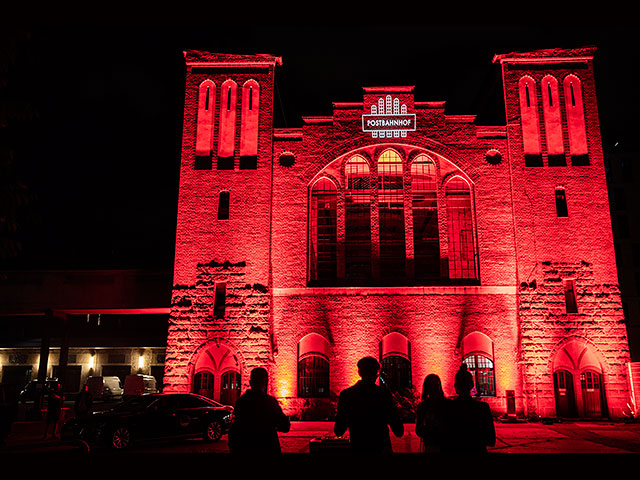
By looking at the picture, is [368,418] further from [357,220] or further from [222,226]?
[357,220]

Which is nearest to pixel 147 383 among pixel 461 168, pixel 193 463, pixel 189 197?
pixel 189 197

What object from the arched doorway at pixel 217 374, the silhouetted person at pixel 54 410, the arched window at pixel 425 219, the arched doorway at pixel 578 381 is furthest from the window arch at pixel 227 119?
the arched doorway at pixel 578 381

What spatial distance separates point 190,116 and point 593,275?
1864cm

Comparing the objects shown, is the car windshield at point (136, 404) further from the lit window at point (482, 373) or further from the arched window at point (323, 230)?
the lit window at point (482, 373)

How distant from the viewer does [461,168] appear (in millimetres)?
24141

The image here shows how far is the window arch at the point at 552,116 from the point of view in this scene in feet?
78.9

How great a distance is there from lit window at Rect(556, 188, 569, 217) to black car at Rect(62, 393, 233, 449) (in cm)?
1592

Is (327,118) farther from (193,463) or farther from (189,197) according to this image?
(193,463)

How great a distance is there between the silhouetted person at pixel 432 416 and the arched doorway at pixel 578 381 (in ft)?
56.5

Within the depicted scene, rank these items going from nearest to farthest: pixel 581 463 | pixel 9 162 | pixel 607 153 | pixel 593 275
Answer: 1. pixel 581 463
2. pixel 9 162
3. pixel 593 275
4. pixel 607 153

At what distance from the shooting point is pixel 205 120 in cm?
2492

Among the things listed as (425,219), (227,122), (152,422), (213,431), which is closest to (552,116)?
(425,219)

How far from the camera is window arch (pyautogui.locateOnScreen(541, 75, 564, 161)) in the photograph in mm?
24062

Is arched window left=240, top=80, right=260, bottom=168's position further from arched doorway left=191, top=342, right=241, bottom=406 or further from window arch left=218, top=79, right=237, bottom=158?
arched doorway left=191, top=342, right=241, bottom=406
